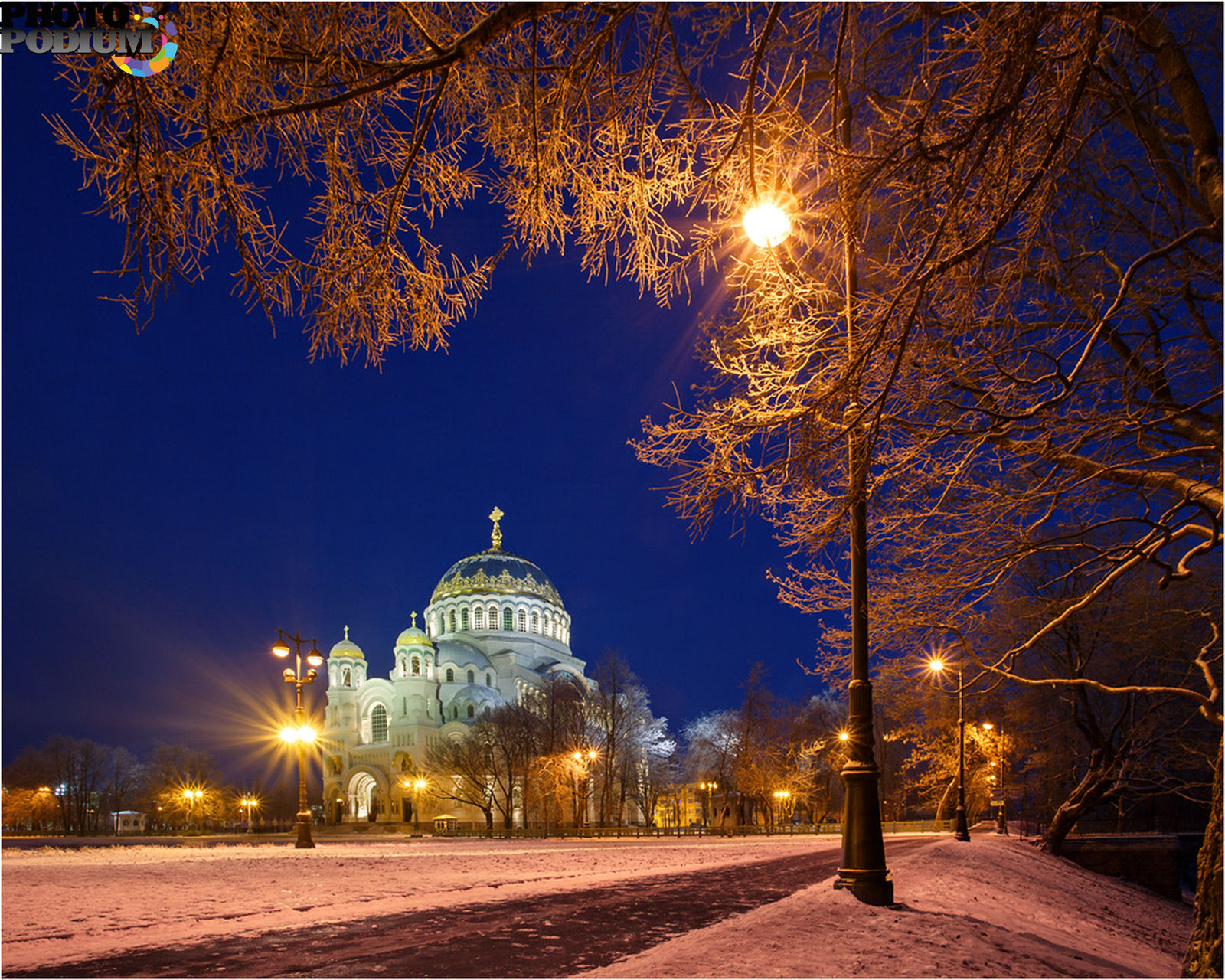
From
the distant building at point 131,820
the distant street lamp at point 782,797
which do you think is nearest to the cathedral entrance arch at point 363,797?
the distant street lamp at point 782,797

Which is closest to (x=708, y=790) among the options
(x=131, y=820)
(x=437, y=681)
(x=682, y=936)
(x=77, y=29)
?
(x=437, y=681)

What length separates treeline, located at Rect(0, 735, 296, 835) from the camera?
73.3 m

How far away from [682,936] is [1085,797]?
21473 millimetres

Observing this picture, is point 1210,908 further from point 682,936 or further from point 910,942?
point 682,936

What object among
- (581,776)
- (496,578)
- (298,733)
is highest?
(496,578)

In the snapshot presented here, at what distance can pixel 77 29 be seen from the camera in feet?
10.5

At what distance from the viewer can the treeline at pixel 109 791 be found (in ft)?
241

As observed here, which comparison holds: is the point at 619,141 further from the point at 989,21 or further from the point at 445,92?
the point at 989,21

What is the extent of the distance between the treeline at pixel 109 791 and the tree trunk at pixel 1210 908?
77867 mm

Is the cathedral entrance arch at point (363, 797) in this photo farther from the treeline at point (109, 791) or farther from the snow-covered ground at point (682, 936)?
the snow-covered ground at point (682, 936)

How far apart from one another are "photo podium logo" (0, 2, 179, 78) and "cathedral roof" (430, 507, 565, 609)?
80255 mm

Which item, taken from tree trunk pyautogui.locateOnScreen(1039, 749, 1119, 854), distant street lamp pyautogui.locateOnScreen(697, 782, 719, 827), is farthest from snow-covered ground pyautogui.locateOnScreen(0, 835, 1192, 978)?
distant street lamp pyautogui.locateOnScreen(697, 782, 719, 827)

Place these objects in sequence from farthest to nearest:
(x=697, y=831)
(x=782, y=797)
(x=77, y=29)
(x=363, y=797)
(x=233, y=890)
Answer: (x=363, y=797), (x=782, y=797), (x=697, y=831), (x=233, y=890), (x=77, y=29)

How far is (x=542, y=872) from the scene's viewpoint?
498 inches
